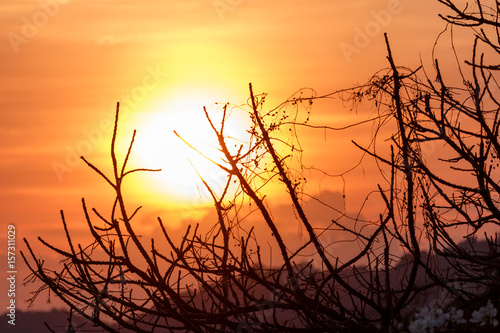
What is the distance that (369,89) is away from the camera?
7.21 metres

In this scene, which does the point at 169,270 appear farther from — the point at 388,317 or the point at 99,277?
the point at 388,317

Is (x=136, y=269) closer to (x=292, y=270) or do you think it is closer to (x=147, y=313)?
(x=147, y=313)

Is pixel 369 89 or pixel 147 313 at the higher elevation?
pixel 369 89

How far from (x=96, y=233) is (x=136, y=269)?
0.60 metres

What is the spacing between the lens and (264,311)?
21.8 ft

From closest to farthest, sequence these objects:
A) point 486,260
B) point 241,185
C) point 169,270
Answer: point 241,185 → point 169,270 → point 486,260

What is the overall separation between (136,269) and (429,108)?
10.5ft

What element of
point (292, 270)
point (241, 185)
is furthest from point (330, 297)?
point (241, 185)

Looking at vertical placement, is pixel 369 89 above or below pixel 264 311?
above

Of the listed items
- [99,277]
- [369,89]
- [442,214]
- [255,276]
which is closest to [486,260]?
[442,214]

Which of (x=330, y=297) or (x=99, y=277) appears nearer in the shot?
(x=330, y=297)

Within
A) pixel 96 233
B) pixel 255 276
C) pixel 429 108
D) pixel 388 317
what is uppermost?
pixel 429 108

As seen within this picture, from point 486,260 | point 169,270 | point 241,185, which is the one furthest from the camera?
point 486,260

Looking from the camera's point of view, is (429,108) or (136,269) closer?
(136,269)
